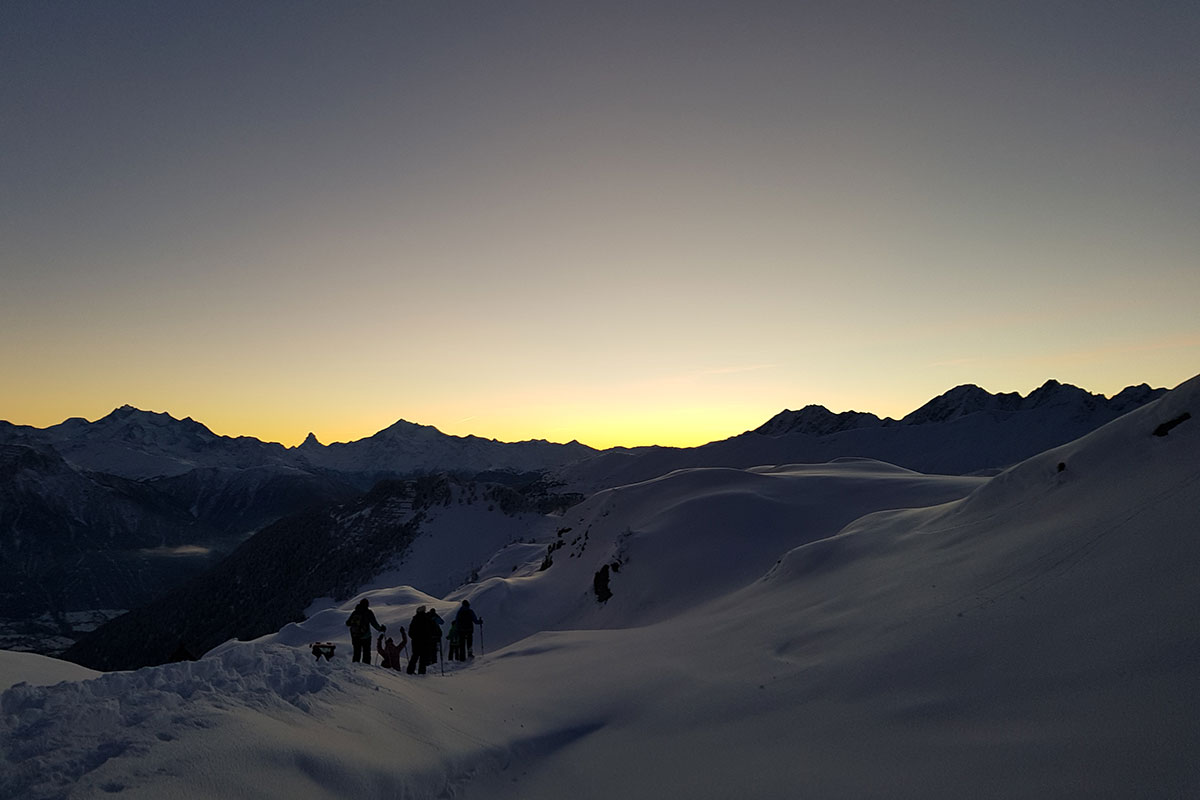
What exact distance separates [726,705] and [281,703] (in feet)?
20.4

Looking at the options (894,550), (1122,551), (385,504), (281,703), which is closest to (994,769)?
(1122,551)

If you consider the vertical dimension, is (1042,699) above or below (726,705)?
above

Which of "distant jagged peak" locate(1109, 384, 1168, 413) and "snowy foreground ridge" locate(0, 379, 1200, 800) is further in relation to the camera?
"distant jagged peak" locate(1109, 384, 1168, 413)

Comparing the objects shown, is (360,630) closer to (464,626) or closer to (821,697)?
(464,626)

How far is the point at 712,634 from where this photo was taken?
1411cm

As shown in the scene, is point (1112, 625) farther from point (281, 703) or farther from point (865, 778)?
point (281, 703)

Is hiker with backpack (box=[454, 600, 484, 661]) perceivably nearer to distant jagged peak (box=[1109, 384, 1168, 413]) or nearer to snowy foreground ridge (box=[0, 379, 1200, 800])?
snowy foreground ridge (box=[0, 379, 1200, 800])

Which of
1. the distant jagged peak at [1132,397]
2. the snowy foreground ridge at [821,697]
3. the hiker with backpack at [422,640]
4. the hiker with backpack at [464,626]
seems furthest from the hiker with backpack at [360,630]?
the distant jagged peak at [1132,397]

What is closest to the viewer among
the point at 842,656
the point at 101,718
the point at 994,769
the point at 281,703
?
the point at 994,769

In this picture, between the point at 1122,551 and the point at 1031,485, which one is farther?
the point at 1031,485

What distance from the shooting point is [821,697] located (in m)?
8.37

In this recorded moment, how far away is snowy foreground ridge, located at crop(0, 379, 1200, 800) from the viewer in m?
5.59

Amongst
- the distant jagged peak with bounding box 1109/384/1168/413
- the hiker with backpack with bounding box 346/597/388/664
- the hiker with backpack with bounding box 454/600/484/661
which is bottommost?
the hiker with backpack with bounding box 454/600/484/661

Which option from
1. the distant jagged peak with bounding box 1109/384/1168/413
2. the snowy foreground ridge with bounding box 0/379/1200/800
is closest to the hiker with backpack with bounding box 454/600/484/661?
the snowy foreground ridge with bounding box 0/379/1200/800
